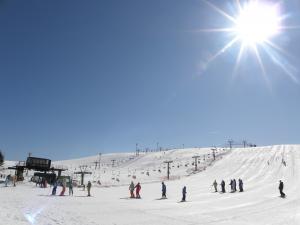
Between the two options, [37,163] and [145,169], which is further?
[145,169]

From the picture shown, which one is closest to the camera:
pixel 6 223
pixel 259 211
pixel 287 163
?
pixel 6 223

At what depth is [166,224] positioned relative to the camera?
13484mm

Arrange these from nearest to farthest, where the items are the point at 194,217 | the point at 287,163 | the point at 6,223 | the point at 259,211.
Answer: the point at 6,223
the point at 194,217
the point at 259,211
the point at 287,163

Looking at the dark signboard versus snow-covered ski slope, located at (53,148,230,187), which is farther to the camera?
snow-covered ski slope, located at (53,148,230,187)

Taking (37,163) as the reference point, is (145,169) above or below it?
above

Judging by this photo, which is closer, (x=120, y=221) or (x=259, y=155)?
(x=120, y=221)

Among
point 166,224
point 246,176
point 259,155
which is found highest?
point 259,155

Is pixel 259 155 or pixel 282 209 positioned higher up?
pixel 259 155

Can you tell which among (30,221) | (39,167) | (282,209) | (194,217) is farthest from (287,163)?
(30,221)

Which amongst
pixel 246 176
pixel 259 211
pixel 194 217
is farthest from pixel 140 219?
pixel 246 176

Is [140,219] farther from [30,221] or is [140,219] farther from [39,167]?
[39,167]

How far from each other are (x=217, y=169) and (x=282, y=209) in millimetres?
45234

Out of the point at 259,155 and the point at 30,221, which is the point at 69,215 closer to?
the point at 30,221

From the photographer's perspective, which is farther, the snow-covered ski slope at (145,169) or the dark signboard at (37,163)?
the snow-covered ski slope at (145,169)
